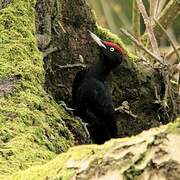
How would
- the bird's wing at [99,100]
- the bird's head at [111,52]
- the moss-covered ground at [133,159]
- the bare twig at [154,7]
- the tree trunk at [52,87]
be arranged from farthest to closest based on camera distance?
1. the bare twig at [154,7]
2. the bird's head at [111,52]
3. the bird's wing at [99,100]
4. the tree trunk at [52,87]
5. the moss-covered ground at [133,159]

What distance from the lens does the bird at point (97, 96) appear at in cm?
472

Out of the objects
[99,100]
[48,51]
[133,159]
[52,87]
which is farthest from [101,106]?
[133,159]

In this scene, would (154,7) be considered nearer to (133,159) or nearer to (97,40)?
(97,40)

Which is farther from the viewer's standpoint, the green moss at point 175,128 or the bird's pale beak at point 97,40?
the bird's pale beak at point 97,40

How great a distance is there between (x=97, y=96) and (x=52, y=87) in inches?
16.0

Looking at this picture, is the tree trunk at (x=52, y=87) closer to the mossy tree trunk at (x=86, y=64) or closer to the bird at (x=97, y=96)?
the mossy tree trunk at (x=86, y=64)

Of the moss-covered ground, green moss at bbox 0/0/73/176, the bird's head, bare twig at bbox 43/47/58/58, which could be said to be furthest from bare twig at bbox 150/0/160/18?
the moss-covered ground

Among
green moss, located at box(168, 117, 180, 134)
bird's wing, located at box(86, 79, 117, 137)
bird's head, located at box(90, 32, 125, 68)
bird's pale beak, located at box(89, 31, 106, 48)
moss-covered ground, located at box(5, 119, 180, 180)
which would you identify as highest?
green moss, located at box(168, 117, 180, 134)

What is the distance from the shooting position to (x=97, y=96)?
15.7 feet

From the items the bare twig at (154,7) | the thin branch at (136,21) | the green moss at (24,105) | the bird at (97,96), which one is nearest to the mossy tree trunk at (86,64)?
the bird at (97,96)

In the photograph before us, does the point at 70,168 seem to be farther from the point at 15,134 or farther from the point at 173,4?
the point at 173,4

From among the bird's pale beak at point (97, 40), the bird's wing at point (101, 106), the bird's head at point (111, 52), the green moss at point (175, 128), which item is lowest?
the bird's wing at point (101, 106)

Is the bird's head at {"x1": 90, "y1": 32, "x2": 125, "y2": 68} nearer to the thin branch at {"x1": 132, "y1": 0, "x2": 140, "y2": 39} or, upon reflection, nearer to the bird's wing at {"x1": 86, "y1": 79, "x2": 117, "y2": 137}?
the bird's wing at {"x1": 86, "y1": 79, "x2": 117, "y2": 137}

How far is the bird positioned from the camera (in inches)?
186
